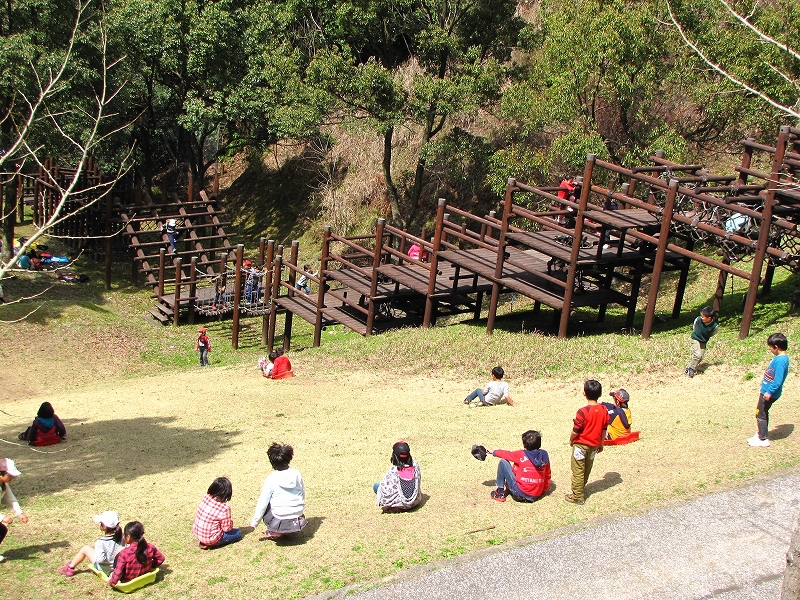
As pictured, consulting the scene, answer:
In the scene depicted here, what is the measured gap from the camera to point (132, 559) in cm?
948

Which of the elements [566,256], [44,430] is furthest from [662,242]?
[44,430]

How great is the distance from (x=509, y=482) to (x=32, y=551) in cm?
574

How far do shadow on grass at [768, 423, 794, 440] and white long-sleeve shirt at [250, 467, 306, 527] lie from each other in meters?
6.63

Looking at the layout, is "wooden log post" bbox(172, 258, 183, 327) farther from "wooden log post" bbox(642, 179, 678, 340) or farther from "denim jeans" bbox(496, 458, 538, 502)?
"denim jeans" bbox(496, 458, 538, 502)

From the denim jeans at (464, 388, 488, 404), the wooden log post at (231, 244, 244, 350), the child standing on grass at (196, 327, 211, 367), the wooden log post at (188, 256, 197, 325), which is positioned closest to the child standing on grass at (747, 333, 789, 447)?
the denim jeans at (464, 388, 488, 404)

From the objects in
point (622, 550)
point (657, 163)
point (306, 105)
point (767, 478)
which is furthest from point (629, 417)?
point (306, 105)

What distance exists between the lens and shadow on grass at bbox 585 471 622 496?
36.6 feet

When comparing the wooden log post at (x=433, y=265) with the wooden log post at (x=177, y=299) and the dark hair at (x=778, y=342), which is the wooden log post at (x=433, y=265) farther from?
the dark hair at (x=778, y=342)

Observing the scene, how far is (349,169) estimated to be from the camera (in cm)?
3862

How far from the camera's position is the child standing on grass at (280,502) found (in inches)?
400

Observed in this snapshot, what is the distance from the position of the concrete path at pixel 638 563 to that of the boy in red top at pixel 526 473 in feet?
2.98

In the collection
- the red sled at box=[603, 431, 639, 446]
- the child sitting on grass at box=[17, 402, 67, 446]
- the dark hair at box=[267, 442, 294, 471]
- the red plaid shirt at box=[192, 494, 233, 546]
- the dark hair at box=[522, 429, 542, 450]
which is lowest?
the child sitting on grass at box=[17, 402, 67, 446]

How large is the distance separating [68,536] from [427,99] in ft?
68.1

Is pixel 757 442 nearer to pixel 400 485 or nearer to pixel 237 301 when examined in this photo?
pixel 400 485
